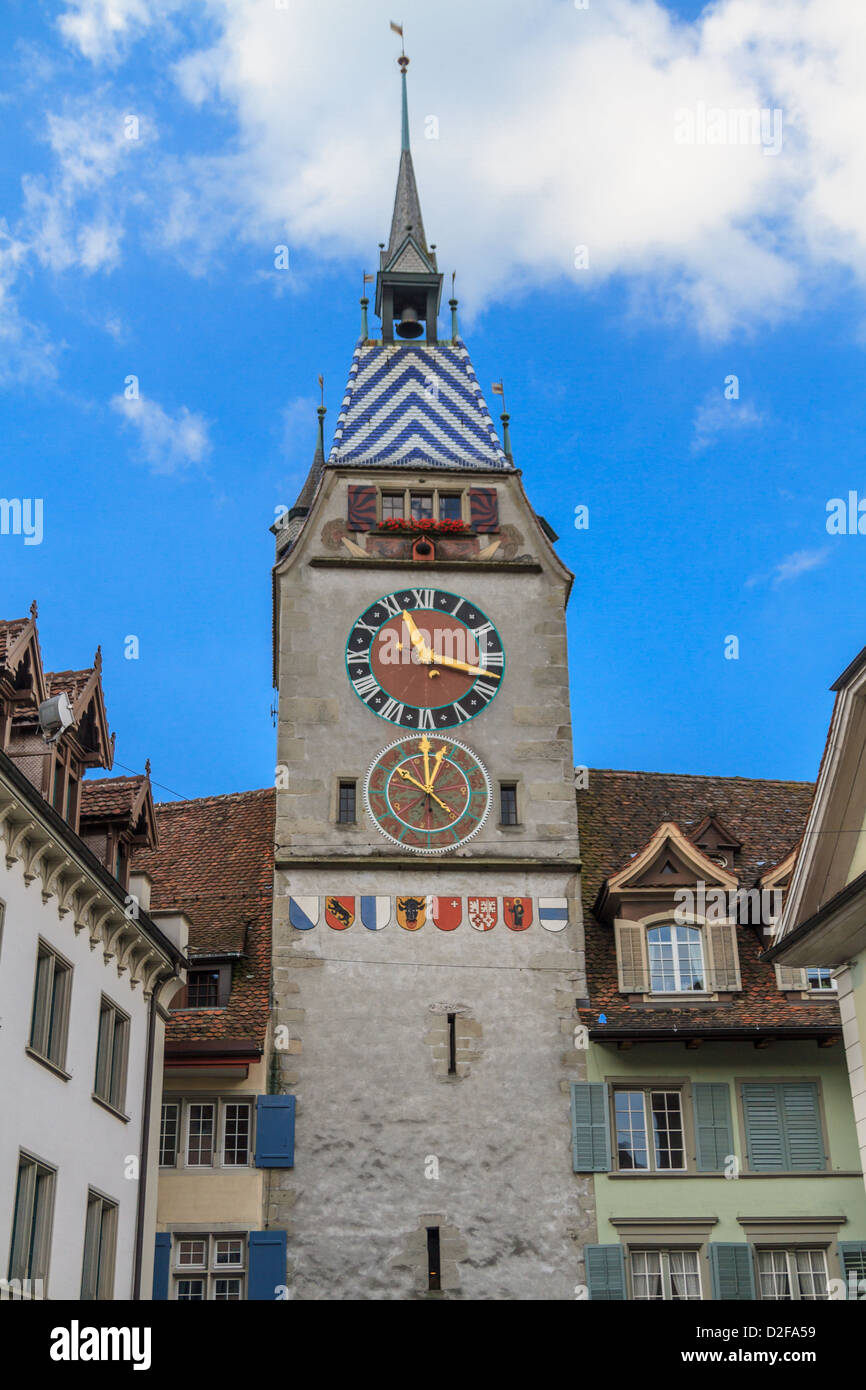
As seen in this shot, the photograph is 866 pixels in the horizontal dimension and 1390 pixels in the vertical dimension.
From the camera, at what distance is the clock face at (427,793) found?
33438 mm

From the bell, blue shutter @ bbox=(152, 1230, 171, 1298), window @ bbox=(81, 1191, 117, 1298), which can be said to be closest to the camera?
window @ bbox=(81, 1191, 117, 1298)

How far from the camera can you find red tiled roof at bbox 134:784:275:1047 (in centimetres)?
3142

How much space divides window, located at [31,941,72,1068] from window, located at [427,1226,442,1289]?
894 centimetres

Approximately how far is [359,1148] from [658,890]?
7229 millimetres

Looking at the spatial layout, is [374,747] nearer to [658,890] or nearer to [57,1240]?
[658,890]

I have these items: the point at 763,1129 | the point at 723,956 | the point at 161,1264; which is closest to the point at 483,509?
the point at 723,956

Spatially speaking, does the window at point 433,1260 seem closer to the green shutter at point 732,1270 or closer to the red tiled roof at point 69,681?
the green shutter at point 732,1270

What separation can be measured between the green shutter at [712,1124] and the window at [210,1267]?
799 cm

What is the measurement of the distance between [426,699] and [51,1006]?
1247cm

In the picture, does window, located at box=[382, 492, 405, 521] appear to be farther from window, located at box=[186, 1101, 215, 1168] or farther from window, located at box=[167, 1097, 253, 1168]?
window, located at box=[186, 1101, 215, 1168]

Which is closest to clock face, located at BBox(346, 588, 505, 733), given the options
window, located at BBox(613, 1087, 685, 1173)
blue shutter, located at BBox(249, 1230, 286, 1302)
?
window, located at BBox(613, 1087, 685, 1173)

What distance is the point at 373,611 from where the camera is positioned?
35375mm

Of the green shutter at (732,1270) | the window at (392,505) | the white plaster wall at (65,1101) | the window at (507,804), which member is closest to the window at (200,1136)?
the white plaster wall at (65,1101)

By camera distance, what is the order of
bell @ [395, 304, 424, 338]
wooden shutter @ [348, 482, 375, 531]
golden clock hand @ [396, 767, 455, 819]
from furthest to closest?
bell @ [395, 304, 424, 338] → wooden shutter @ [348, 482, 375, 531] → golden clock hand @ [396, 767, 455, 819]
